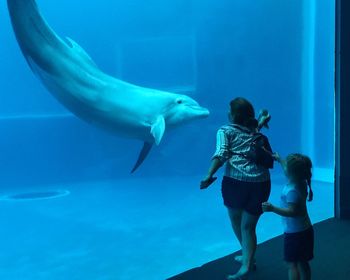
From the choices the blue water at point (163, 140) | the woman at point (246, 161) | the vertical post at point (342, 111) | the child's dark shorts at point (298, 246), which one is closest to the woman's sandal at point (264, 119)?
the woman at point (246, 161)

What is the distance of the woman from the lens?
296 centimetres

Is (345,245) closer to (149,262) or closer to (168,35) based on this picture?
(149,262)

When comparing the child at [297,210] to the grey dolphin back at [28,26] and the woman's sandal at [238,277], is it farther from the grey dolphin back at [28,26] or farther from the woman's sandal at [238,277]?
the grey dolphin back at [28,26]

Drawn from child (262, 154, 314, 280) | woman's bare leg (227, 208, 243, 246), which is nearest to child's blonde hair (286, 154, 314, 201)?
Answer: child (262, 154, 314, 280)

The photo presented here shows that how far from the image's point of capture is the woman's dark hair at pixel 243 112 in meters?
2.98

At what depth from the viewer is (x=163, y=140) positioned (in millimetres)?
13078

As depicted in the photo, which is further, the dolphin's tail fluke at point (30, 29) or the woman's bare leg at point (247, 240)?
the dolphin's tail fluke at point (30, 29)

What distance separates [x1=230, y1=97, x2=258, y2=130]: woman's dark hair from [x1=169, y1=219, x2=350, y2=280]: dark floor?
3.83 ft

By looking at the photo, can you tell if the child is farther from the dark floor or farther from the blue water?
the blue water

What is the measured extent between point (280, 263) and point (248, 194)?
3.00 feet

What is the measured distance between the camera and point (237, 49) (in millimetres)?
13852

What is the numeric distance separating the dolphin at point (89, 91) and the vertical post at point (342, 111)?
223 cm

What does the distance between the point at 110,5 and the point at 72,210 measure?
16.1 meters

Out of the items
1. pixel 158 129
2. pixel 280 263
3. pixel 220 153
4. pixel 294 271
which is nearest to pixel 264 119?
pixel 220 153
